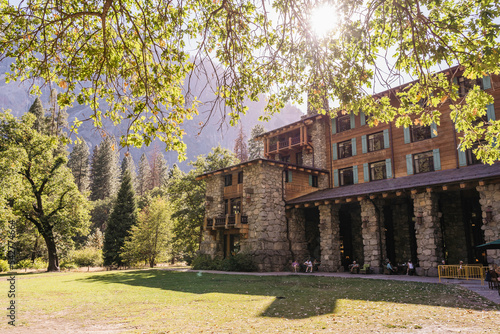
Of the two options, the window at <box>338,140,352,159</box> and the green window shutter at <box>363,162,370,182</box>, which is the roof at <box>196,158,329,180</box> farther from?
the green window shutter at <box>363,162,370,182</box>

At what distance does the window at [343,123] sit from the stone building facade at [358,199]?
88 millimetres

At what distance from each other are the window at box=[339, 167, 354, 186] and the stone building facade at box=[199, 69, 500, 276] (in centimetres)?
9

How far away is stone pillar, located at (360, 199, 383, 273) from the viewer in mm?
21625

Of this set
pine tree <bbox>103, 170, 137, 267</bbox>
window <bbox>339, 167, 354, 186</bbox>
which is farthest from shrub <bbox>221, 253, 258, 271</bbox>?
pine tree <bbox>103, 170, 137, 267</bbox>

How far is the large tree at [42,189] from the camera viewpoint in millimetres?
28875

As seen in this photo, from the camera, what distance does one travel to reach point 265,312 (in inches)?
346

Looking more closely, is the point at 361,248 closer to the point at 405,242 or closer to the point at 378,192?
the point at 405,242

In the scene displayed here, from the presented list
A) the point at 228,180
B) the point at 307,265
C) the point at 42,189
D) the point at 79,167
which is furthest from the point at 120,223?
the point at 79,167

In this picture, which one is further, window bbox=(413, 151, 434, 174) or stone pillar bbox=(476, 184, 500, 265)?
window bbox=(413, 151, 434, 174)

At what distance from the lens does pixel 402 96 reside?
332 inches

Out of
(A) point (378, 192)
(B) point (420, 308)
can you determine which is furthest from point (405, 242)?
(B) point (420, 308)

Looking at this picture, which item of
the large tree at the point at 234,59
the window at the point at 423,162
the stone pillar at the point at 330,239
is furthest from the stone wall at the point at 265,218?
the large tree at the point at 234,59

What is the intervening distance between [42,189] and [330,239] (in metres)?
26.2

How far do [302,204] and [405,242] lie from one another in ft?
26.2
